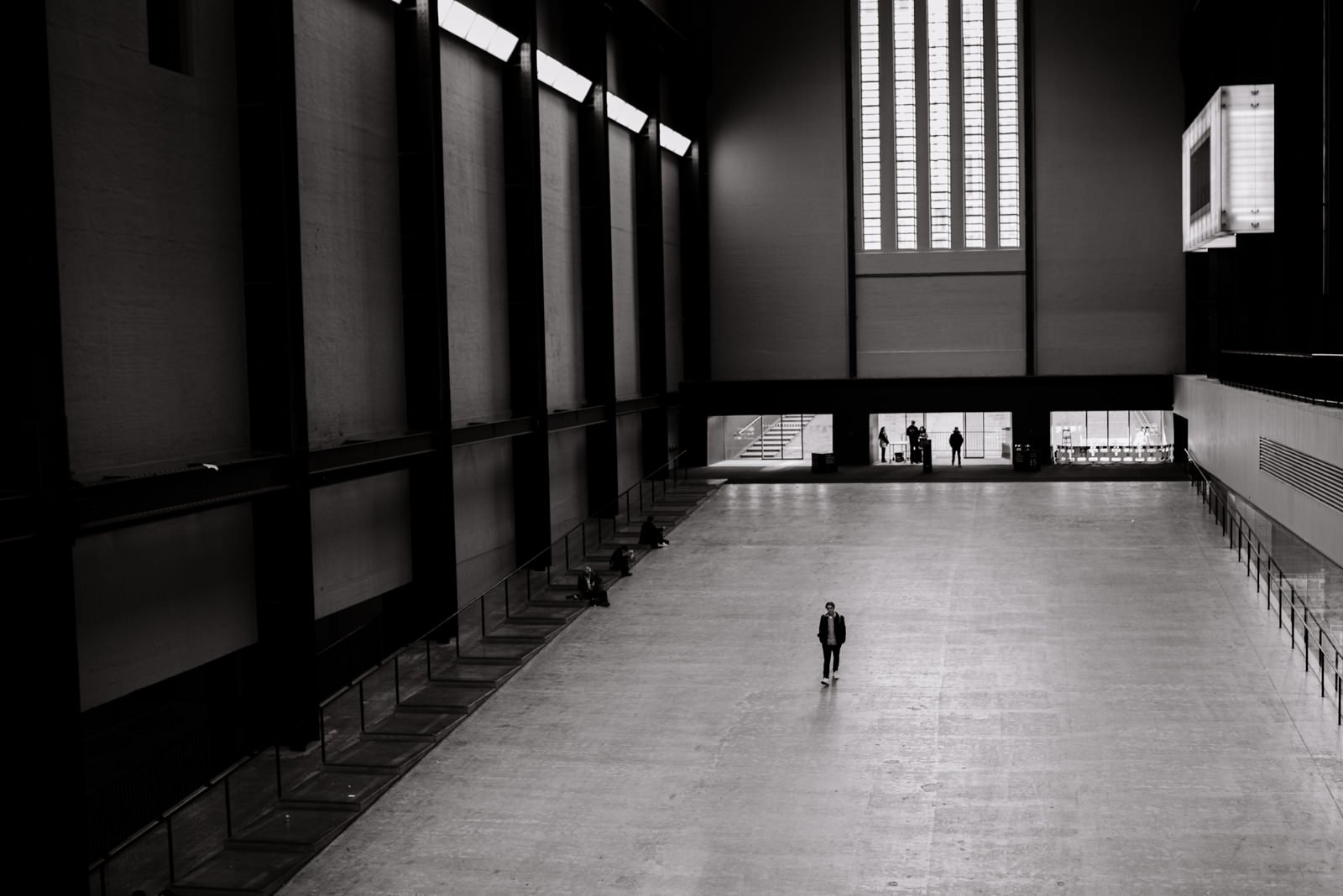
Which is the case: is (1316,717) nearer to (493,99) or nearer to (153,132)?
(153,132)

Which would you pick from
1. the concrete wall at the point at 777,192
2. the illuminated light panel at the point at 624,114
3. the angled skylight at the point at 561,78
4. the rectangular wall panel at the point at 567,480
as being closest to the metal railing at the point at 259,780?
the rectangular wall panel at the point at 567,480

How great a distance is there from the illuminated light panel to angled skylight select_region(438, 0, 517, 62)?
25.4 feet

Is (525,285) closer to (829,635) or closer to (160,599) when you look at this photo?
(829,635)

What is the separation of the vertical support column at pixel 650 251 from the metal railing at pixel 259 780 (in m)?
16.0

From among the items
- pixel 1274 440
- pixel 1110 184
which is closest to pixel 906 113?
pixel 1110 184

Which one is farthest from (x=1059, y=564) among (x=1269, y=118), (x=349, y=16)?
(x=349, y=16)

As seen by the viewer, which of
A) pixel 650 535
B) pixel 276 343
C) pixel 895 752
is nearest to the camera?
pixel 895 752

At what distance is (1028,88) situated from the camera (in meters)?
45.4

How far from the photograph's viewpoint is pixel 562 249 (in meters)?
34.0

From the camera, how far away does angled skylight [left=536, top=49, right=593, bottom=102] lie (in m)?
31.6

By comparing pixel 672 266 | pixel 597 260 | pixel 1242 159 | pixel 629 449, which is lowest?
pixel 629 449

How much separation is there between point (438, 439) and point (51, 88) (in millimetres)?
10708

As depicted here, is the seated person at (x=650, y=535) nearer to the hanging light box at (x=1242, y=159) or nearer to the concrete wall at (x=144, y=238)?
the hanging light box at (x=1242, y=159)

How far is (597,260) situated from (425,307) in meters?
12.3
